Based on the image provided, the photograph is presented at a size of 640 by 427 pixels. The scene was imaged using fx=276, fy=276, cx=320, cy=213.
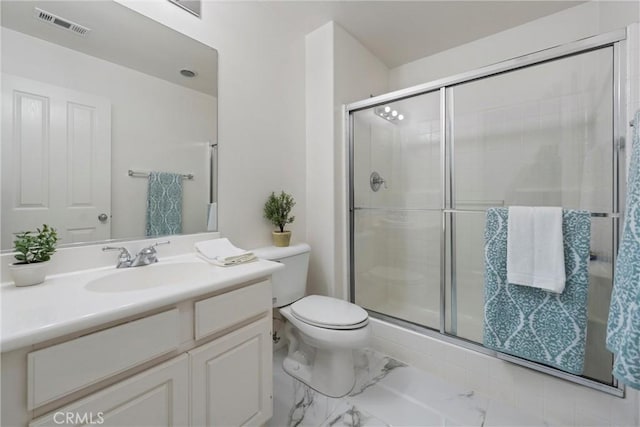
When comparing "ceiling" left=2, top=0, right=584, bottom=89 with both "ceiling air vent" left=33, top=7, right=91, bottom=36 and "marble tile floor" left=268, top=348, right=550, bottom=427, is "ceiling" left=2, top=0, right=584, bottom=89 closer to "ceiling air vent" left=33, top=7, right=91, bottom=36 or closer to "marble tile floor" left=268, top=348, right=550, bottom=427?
"ceiling air vent" left=33, top=7, right=91, bottom=36

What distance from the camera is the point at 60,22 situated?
1087 mm

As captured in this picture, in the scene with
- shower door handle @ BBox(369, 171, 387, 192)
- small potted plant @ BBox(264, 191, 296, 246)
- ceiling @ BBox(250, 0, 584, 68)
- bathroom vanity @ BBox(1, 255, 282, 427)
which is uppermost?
ceiling @ BBox(250, 0, 584, 68)

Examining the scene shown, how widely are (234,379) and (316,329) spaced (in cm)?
50

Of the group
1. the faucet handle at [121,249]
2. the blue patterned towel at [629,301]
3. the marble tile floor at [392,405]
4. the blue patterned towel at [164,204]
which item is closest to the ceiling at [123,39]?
the blue patterned towel at [164,204]

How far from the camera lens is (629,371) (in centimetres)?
82

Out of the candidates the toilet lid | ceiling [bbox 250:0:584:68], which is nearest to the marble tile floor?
the toilet lid

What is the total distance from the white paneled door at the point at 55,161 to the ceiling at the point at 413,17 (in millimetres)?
1334

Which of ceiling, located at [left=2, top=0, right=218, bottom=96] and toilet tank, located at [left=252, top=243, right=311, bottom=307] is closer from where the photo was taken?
ceiling, located at [left=2, top=0, right=218, bottom=96]

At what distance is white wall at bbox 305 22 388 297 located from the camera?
2.01 metres

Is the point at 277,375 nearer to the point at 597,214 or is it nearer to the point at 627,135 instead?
the point at 597,214

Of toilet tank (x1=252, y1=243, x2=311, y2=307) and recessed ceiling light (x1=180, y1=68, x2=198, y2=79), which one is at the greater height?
recessed ceiling light (x1=180, y1=68, x2=198, y2=79)

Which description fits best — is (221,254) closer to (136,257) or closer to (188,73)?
(136,257)

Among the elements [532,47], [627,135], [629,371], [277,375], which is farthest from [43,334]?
[532,47]

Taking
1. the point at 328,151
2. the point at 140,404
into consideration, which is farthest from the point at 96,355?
the point at 328,151
